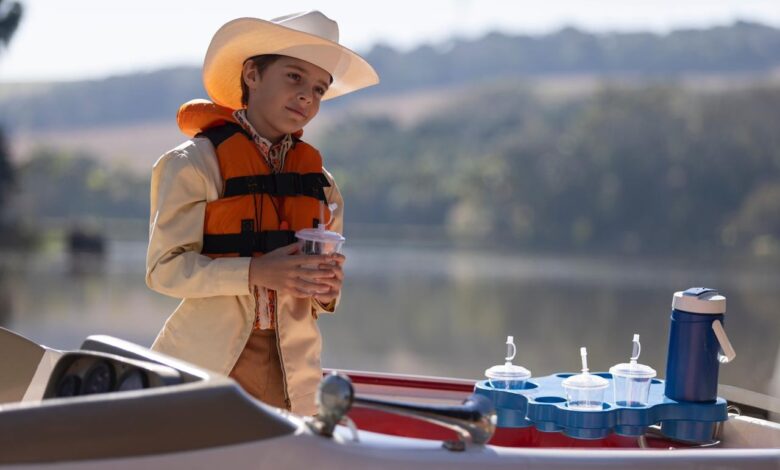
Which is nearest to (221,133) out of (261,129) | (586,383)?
(261,129)

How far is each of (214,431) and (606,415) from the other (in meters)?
0.91

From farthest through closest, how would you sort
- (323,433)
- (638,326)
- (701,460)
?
(638,326), (701,460), (323,433)

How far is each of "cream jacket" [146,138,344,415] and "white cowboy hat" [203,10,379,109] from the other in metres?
0.18

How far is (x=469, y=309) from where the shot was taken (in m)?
16.9

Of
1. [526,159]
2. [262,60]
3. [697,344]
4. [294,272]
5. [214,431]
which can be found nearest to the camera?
[214,431]

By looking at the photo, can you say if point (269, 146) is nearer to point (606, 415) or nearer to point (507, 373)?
point (507, 373)

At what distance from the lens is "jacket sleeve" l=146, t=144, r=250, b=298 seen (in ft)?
6.73

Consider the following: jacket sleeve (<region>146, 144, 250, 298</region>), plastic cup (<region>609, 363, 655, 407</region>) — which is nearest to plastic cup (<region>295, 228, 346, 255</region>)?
jacket sleeve (<region>146, 144, 250, 298</region>)

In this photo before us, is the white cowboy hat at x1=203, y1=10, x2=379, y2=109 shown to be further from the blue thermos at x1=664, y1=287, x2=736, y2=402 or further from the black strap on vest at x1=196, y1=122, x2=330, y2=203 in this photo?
the blue thermos at x1=664, y1=287, x2=736, y2=402

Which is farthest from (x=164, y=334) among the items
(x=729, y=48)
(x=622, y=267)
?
(x=729, y=48)

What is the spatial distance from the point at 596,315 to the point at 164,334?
1465 centimetres

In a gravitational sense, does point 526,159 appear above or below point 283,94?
above

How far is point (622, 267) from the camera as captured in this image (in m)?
25.4

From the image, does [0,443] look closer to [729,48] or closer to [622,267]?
[622,267]
